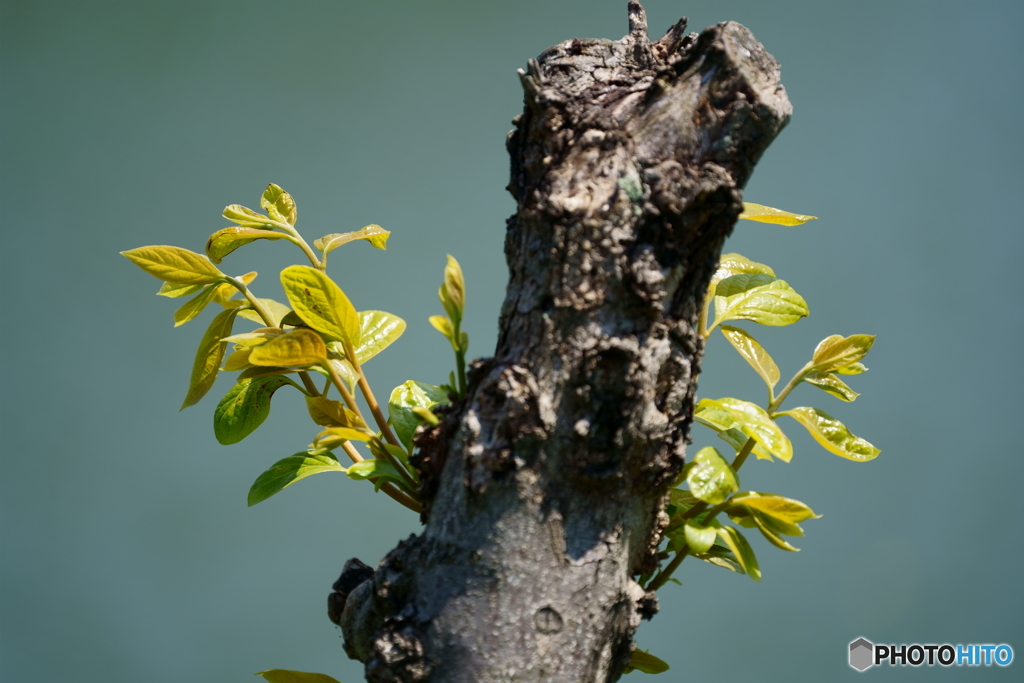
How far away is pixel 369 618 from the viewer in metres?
0.65

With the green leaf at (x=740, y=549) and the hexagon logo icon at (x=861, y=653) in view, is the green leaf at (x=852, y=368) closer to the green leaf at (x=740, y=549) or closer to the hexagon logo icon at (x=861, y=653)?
the green leaf at (x=740, y=549)

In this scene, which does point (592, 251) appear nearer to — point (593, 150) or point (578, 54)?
point (593, 150)

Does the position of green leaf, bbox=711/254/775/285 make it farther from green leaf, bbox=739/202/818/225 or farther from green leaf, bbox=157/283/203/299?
green leaf, bbox=157/283/203/299

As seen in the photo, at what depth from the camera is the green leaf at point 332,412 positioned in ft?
2.52

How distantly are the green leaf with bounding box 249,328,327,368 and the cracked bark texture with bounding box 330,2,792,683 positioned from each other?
15cm

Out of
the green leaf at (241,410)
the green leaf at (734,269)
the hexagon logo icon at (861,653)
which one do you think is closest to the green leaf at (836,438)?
the green leaf at (734,269)

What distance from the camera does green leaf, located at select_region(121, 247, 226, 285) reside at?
28.7 inches

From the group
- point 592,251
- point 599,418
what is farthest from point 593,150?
point 599,418

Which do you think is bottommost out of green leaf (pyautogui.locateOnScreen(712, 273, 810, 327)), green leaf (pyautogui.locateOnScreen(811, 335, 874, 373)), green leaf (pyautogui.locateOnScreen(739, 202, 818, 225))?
green leaf (pyautogui.locateOnScreen(811, 335, 874, 373))

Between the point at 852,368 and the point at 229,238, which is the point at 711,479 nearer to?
the point at 852,368

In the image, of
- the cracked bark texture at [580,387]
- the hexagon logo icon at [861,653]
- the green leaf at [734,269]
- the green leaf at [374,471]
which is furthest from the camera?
the hexagon logo icon at [861,653]

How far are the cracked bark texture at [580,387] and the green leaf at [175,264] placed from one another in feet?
1.03

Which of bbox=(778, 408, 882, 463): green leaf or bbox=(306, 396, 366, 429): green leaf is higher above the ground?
bbox=(778, 408, 882, 463): green leaf

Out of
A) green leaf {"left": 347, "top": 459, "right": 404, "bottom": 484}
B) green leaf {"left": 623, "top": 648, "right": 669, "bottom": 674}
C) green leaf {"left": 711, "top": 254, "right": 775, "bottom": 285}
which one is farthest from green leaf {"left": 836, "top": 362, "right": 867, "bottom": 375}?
green leaf {"left": 347, "top": 459, "right": 404, "bottom": 484}
